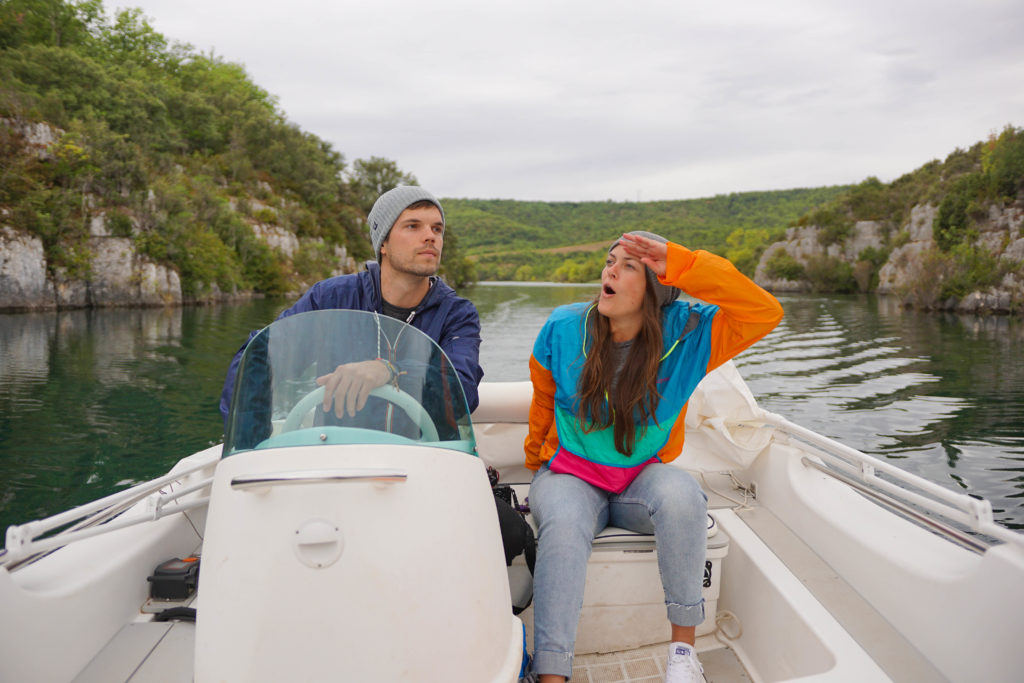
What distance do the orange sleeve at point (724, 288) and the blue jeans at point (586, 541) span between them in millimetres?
514

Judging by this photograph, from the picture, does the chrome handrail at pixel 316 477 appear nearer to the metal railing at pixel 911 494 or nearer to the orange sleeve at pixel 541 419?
the orange sleeve at pixel 541 419

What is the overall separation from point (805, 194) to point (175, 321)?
78.4 m

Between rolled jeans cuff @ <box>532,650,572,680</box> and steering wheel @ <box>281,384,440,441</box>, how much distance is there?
694 millimetres

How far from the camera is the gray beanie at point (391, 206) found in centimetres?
228

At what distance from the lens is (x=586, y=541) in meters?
1.70

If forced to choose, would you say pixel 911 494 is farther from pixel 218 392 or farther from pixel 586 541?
pixel 218 392

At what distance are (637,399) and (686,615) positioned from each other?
63 centimetres

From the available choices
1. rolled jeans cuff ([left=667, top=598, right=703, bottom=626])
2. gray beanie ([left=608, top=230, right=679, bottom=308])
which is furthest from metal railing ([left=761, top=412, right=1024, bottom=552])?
gray beanie ([left=608, top=230, right=679, bottom=308])

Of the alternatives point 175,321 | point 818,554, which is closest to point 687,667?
point 818,554

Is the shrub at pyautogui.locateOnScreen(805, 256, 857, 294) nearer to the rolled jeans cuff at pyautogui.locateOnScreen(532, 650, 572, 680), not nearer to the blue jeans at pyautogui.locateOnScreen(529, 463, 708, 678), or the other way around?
the blue jeans at pyautogui.locateOnScreen(529, 463, 708, 678)

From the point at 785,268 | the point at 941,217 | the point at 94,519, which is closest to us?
the point at 94,519

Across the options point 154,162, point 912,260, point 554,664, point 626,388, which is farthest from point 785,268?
point 554,664

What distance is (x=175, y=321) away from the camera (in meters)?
19.3

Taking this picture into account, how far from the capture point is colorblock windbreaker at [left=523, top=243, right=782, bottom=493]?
184 cm
